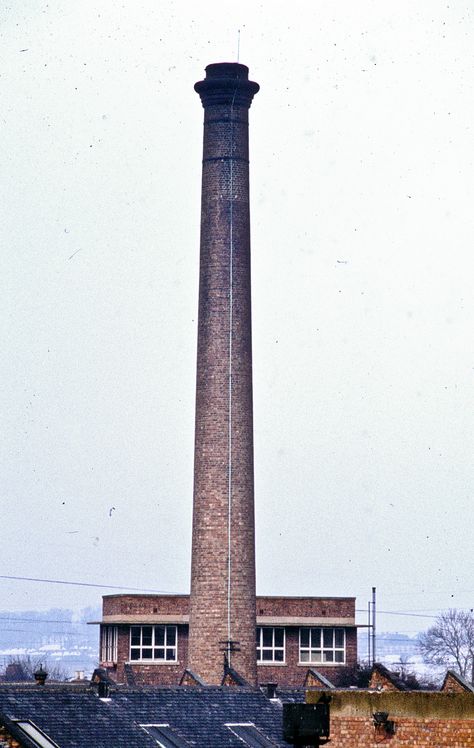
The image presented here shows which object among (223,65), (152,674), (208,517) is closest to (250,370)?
(208,517)

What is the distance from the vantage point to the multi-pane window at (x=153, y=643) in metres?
58.6

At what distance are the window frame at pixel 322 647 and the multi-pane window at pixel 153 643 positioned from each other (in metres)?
4.79

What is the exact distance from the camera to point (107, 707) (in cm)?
3092

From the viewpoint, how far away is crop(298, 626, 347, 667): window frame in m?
59.1

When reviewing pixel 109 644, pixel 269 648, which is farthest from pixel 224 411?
pixel 109 644

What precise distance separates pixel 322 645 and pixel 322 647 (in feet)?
0.25

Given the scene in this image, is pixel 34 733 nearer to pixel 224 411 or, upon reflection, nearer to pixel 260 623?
pixel 224 411

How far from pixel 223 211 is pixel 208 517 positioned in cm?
922

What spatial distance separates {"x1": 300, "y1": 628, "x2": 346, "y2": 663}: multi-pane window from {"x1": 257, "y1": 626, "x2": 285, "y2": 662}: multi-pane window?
0.81 m

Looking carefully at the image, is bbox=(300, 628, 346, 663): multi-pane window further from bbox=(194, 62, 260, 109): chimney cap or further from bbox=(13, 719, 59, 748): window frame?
bbox=(13, 719, 59, 748): window frame

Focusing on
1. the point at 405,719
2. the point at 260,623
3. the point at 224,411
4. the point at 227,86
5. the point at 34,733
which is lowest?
the point at 405,719

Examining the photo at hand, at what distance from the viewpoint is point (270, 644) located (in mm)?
58812

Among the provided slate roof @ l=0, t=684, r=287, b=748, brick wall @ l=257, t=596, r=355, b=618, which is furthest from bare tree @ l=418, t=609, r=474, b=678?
slate roof @ l=0, t=684, r=287, b=748

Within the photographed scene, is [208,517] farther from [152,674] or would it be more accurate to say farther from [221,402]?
[152,674]
